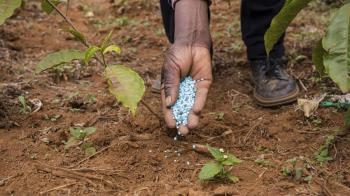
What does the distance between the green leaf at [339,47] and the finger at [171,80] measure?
607 millimetres

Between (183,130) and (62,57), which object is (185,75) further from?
(62,57)

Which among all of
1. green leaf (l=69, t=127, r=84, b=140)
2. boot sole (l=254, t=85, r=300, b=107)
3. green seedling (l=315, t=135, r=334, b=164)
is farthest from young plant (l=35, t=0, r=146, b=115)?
boot sole (l=254, t=85, r=300, b=107)

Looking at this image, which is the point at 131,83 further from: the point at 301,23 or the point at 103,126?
the point at 301,23

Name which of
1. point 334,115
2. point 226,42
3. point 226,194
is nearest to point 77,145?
point 226,194

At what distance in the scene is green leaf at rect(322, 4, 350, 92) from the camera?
1.40 meters

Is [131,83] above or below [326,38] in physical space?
below

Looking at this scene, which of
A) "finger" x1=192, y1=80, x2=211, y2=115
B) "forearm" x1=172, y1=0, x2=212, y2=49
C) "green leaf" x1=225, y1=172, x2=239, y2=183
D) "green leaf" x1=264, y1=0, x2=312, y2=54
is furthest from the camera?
"forearm" x1=172, y1=0, x2=212, y2=49

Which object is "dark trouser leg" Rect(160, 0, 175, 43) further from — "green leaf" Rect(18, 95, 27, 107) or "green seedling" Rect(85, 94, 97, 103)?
"green leaf" Rect(18, 95, 27, 107)

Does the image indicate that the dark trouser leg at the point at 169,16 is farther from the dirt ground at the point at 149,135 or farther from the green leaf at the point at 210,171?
the green leaf at the point at 210,171

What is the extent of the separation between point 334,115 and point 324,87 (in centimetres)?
31

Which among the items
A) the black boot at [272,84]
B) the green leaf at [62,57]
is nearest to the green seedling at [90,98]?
the green leaf at [62,57]

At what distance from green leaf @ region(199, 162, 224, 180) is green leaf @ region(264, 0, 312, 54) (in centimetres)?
39

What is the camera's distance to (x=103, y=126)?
203 centimetres

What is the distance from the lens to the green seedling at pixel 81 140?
183 cm
